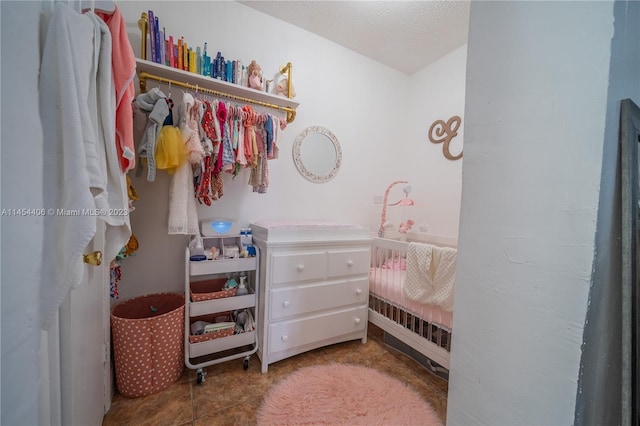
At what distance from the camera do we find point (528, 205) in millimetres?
498

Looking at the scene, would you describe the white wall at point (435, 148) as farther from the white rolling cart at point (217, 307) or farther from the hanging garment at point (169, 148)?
the hanging garment at point (169, 148)

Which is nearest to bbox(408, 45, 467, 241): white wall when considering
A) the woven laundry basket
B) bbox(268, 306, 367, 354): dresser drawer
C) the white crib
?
the white crib

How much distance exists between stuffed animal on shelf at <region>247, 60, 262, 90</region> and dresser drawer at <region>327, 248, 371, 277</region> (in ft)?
4.54

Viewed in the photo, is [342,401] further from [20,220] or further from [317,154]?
[317,154]

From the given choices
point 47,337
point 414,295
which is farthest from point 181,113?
point 414,295

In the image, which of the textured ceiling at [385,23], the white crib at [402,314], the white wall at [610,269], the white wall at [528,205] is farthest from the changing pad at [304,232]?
the textured ceiling at [385,23]

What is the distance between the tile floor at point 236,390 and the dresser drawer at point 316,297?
0.38 meters

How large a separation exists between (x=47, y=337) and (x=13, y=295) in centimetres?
22

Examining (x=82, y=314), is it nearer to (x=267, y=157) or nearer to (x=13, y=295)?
(x=13, y=295)

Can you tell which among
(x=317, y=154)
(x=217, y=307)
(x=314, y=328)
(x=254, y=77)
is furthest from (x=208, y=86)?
(x=314, y=328)

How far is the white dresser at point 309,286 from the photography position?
5.30 feet

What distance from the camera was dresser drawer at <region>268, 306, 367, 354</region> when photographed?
5.37ft

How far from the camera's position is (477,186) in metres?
0.58

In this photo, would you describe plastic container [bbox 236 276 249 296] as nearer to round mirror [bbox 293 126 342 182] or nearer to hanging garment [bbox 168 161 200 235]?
hanging garment [bbox 168 161 200 235]
